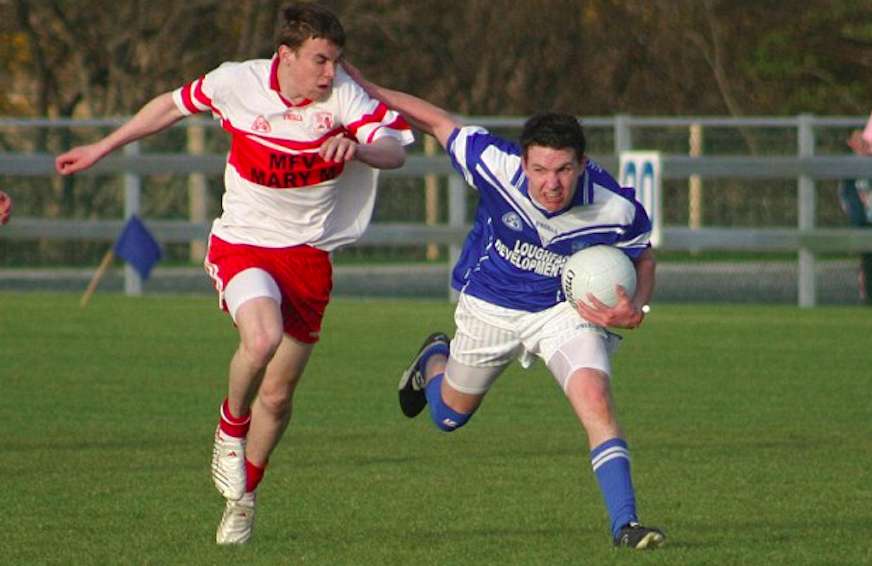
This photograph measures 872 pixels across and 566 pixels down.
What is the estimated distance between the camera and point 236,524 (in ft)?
27.0

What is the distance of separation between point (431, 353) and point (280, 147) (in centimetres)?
176

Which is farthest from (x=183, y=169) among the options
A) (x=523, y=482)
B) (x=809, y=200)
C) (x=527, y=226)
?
(x=527, y=226)

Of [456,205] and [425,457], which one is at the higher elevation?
[456,205]

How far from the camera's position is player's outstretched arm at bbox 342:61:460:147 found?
28.6ft

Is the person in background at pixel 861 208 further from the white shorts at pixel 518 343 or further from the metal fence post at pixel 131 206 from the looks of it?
the white shorts at pixel 518 343

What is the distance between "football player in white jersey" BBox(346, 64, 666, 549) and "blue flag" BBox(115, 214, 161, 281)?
12.4 m

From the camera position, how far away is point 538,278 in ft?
28.0

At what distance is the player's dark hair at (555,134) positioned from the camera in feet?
25.8

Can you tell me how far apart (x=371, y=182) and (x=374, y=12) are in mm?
27459

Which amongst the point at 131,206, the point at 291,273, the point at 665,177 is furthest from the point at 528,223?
the point at 131,206

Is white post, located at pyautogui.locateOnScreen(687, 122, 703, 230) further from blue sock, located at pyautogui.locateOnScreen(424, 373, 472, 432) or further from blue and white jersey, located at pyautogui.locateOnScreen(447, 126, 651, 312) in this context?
blue and white jersey, located at pyautogui.locateOnScreen(447, 126, 651, 312)

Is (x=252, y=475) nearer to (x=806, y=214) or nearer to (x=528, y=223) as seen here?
(x=528, y=223)

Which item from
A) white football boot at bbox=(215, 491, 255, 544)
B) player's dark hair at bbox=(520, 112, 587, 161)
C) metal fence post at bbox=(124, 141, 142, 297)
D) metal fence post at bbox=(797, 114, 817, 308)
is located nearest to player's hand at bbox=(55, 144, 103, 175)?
white football boot at bbox=(215, 491, 255, 544)

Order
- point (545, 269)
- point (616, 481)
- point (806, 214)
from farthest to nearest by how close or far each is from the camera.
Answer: point (806, 214) → point (545, 269) → point (616, 481)
